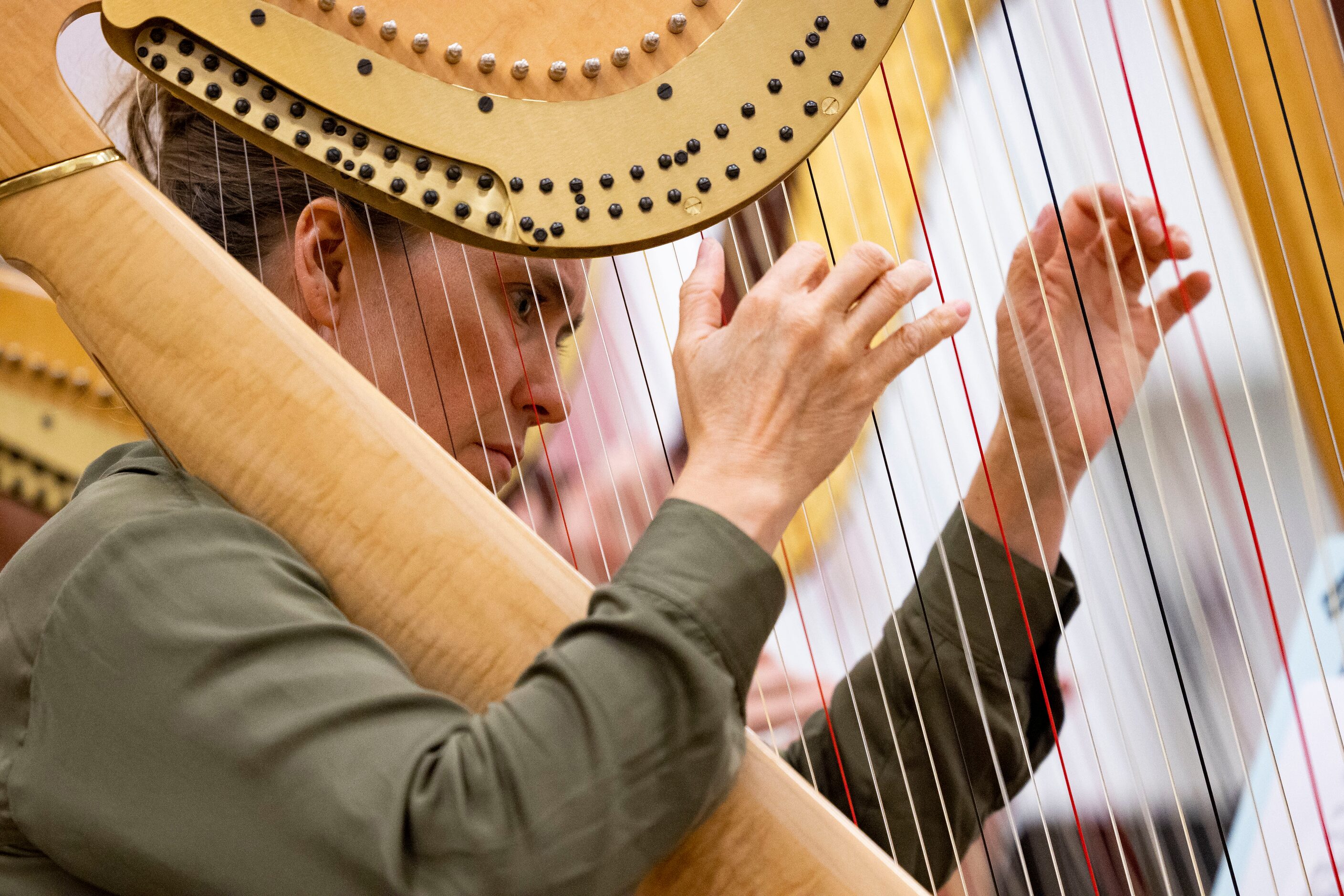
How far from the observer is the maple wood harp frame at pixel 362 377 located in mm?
716

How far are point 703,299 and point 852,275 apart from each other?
109 mm

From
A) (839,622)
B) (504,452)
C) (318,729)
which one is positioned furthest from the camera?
(839,622)

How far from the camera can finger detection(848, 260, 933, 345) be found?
0.74m

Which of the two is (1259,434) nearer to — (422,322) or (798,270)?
(798,270)

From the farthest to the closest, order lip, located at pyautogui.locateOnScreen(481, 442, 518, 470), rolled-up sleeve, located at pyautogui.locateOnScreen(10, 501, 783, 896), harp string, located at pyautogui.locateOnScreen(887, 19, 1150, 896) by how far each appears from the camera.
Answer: lip, located at pyautogui.locateOnScreen(481, 442, 518, 470) → harp string, located at pyautogui.locateOnScreen(887, 19, 1150, 896) → rolled-up sleeve, located at pyautogui.locateOnScreen(10, 501, 783, 896)

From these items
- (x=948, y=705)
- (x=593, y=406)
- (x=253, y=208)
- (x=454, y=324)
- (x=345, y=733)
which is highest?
(x=253, y=208)

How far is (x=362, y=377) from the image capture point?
79 cm

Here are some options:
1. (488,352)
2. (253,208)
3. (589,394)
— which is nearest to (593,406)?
(589,394)

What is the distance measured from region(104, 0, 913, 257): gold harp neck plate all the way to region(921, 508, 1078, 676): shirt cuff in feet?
1.51

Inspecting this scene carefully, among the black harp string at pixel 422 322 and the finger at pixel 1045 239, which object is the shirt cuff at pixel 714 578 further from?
the finger at pixel 1045 239

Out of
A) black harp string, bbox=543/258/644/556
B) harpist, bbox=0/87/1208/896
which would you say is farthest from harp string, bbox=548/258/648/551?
harpist, bbox=0/87/1208/896

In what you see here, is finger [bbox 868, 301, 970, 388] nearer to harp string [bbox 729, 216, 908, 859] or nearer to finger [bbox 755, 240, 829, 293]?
finger [bbox 755, 240, 829, 293]

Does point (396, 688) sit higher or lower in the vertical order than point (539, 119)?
lower

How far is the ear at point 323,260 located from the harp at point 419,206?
180 millimetres
